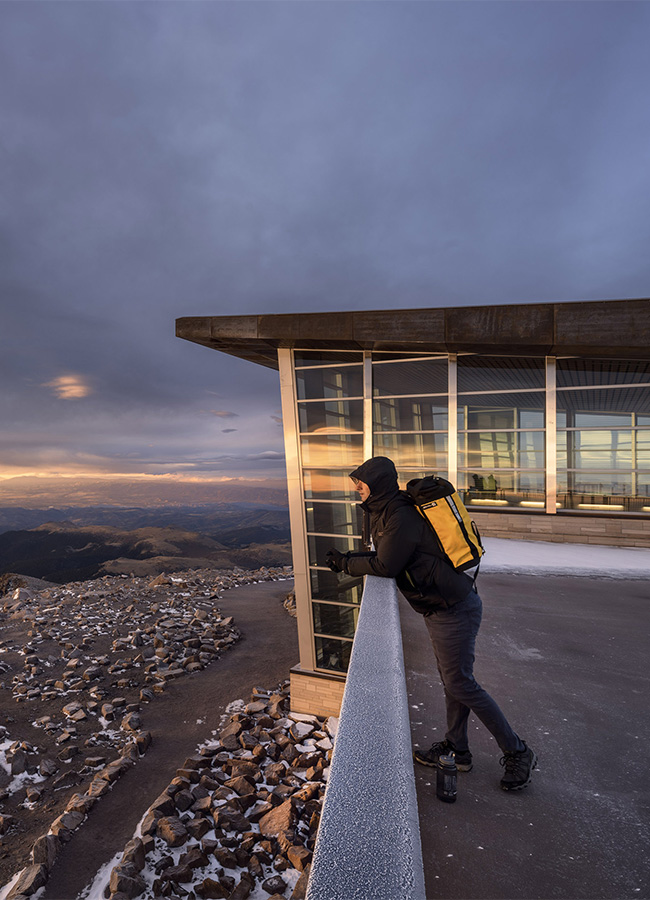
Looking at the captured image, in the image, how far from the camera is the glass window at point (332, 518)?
37.4 ft

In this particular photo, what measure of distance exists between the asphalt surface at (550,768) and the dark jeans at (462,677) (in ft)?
0.79

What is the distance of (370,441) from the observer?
415 inches

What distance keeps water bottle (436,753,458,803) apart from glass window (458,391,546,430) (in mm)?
8249

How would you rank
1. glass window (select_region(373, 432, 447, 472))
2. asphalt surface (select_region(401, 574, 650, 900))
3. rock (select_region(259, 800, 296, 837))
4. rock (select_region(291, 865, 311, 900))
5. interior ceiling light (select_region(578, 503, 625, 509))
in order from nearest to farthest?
asphalt surface (select_region(401, 574, 650, 900)) < rock (select_region(291, 865, 311, 900)) < rock (select_region(259, 800, 296, 837)) < interior ceiling light (select_region(578, 503, 625, 509)) < glass window (select_region(373, 432, 447, 472))

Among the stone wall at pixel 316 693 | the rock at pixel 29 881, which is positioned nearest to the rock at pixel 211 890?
the rock at pixel 29 881

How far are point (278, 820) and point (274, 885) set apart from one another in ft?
3.55

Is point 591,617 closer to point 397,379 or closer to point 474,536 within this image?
point 474,536

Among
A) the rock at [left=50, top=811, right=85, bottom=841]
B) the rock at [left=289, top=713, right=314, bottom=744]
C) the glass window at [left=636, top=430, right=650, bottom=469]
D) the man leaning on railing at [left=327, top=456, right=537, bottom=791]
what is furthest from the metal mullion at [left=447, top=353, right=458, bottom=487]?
the rock at [left=50, top=811, right=85, bottom=841]

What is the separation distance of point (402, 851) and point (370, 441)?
9.39m

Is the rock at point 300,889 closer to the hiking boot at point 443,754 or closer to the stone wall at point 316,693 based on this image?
the hiking boot at point 443,754

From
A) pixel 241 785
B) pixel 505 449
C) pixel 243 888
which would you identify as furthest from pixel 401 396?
pixel 243 888

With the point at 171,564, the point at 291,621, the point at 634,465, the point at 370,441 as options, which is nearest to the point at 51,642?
the point at 291,621

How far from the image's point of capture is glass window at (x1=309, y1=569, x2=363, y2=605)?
1141 cm

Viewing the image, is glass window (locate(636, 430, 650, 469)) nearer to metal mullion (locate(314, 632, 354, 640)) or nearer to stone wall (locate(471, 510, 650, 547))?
stone wall (locate(471, 510, 650, 547))
